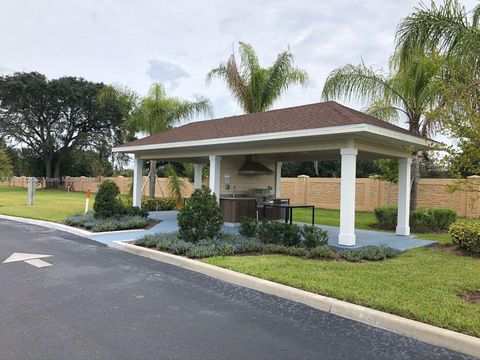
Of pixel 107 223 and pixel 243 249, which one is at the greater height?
pixel 107 223

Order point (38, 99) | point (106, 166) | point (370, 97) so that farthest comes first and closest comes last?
1. point (106, 166)
2. point (38, 99)
3. point (370, 97)

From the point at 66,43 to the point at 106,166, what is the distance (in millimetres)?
37536

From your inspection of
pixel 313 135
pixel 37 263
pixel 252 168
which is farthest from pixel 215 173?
pixel 37 263

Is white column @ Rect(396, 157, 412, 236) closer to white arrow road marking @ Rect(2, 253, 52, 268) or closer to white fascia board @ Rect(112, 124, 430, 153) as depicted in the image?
white fascia board @ Rect(112, 124, 430, 153)

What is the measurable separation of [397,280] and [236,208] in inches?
308

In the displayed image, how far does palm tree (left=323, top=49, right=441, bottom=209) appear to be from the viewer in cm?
1304

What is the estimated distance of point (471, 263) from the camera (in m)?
7.85

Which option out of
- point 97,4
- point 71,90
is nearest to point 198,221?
point 97,4

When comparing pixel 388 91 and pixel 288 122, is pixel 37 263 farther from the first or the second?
pixel 388 91

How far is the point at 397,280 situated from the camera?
6.23m

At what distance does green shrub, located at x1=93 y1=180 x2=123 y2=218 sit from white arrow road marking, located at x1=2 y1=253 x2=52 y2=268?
443 centimetres

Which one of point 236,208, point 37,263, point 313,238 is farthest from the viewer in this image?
point 236,208

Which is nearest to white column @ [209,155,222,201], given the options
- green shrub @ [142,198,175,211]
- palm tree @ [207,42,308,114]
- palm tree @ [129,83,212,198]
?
green shrub @ [142,198,175,211]

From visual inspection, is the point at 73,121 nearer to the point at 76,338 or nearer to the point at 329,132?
the point at 329,132
